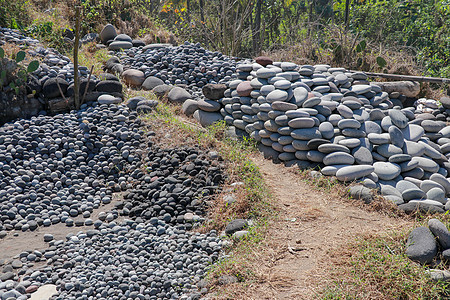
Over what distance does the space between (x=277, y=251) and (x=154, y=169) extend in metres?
1.99

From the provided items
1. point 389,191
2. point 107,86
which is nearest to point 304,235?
point 389,191

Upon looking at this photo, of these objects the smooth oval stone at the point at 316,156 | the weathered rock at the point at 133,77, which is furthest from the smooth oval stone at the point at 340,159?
the weathered rock at the point at 133,77

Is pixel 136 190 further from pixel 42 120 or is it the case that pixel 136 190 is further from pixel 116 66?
pixel 116 66

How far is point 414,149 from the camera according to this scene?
4.88 metres

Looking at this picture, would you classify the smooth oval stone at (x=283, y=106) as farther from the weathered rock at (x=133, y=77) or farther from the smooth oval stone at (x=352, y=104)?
the weathered rock at (x=133, y=77)

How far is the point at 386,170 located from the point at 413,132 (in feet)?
3.28

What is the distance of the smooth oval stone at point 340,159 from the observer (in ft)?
15.1

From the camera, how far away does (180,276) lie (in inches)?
123

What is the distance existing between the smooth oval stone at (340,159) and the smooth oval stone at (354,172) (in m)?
0.17

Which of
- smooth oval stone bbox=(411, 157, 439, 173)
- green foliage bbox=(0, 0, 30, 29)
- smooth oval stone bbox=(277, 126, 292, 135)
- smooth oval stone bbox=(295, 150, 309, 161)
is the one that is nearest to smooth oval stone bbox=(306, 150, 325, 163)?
smooth oval stone bbox=(295, 150, 309, 161)

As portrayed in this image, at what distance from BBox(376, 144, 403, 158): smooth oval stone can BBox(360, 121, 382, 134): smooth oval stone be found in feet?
0.96

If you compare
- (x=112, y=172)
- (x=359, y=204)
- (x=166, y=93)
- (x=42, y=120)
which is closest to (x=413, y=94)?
(x=359, y=204)

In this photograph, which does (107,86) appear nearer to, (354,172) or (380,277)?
(354,172)

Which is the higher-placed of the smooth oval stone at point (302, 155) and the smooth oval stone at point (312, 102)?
the smooth oval stone at point (312, 102)
